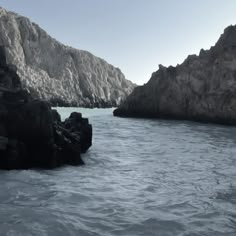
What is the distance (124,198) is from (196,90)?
5466cm

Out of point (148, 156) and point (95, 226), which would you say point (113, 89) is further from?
point (95, 226)

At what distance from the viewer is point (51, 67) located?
148125mm

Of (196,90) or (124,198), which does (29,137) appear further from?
(196,90)

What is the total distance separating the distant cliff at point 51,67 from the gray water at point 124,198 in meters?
98.8

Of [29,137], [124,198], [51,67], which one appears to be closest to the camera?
[124,198]

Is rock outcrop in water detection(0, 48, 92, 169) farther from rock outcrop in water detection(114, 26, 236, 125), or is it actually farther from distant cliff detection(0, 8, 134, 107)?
distant cliff detection(0, 8, 134, 107)

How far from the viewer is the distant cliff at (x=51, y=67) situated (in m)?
127

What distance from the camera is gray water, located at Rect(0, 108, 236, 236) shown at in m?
10.8

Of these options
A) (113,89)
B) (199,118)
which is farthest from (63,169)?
(113,89)

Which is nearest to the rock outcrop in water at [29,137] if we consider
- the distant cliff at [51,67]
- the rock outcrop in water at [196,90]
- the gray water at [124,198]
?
the gray water at [124,198]

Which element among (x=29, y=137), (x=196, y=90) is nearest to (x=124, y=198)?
(x=29, y=137)

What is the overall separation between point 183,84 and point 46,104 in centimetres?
5155

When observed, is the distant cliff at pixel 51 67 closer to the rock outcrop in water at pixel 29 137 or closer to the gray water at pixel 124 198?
the rock outcrop in water at pixel 29 137

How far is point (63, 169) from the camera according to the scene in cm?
1931
